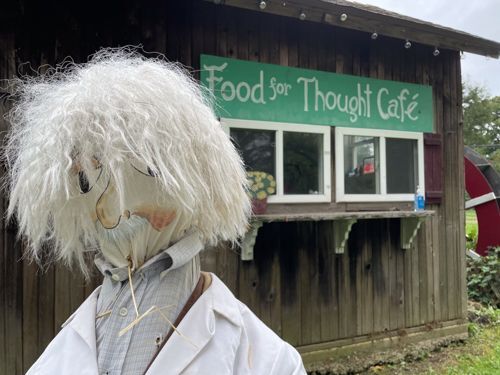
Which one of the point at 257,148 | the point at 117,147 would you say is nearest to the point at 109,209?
the point at 117,147

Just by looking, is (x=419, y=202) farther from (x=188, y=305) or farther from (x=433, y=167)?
(x=188, y=305)

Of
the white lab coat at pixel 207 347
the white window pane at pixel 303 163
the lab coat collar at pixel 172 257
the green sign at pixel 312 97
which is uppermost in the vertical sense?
the green sign at pixel 312 97

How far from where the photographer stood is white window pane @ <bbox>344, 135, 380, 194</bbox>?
12.2 feet

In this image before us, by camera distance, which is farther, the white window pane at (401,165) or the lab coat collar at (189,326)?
the white window pane at (401,165)

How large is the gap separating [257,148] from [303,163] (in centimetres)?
44

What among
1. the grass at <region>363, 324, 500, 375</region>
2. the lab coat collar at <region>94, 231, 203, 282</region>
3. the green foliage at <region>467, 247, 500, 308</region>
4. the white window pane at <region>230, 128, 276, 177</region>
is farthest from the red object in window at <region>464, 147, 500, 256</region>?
A: the lab coat collar at <region>94, 231, 203, 282</region>

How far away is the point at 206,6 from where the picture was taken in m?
3.17

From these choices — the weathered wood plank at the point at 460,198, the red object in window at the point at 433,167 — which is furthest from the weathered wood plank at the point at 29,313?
the weathered wood plank at the point at 460,198

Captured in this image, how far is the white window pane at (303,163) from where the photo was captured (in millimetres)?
3439

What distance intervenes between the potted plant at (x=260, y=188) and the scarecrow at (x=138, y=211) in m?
2.12

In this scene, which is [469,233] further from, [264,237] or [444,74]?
[264,237]

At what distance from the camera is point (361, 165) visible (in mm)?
3799

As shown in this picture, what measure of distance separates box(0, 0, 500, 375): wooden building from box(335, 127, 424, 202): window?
0.6 inches

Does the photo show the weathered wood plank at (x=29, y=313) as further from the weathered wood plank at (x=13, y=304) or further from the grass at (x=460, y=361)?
the grass at (x=460, y=361)
